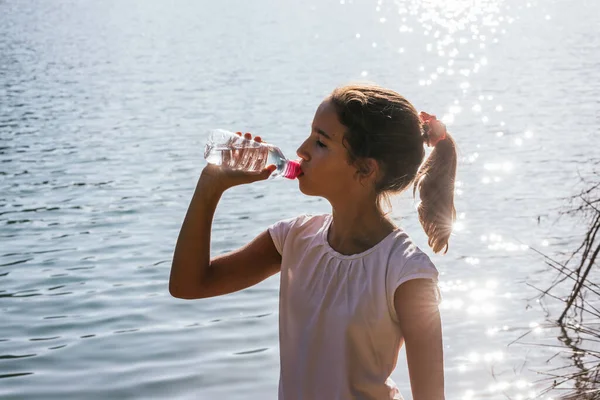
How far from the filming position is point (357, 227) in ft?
9.29

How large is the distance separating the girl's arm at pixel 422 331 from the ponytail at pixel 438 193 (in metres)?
0.35

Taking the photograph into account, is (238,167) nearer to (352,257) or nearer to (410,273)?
(352,257)

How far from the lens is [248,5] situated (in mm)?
47688

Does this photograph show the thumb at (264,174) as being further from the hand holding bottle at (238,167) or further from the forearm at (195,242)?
the forearm at (195,242)

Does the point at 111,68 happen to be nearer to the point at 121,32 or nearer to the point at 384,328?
the point at 121,32

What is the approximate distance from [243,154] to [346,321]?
1.91 feet

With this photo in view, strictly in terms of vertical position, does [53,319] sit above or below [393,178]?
below

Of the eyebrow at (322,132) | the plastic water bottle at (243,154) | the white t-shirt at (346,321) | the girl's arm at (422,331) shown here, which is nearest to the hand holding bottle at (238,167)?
the plastic water bottle at (243,154)

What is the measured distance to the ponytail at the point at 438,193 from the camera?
9.52 ft

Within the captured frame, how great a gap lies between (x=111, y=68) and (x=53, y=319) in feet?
59.8

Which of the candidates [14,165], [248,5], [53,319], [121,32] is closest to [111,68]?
[121,32]

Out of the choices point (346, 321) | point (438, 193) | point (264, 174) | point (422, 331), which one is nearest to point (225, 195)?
point (438, 193)

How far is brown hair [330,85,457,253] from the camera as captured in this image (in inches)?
109

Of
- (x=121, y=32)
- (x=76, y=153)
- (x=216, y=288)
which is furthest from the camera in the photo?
(x=121, y=32)
